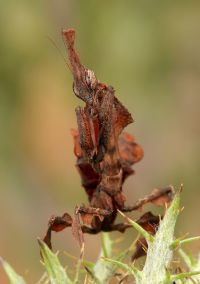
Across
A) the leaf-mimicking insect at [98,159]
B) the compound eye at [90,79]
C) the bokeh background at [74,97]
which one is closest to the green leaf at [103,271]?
the leaf-mimicking insect at [98,159]

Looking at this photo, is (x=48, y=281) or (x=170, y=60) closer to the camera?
(x=48, y=281)

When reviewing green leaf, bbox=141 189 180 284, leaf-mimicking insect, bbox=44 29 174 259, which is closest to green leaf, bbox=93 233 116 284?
leaf-mimicking insect, bbox=44 29 174 259

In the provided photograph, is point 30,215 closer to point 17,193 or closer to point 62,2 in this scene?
point 17,193

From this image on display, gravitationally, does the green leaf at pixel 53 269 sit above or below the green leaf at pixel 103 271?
above

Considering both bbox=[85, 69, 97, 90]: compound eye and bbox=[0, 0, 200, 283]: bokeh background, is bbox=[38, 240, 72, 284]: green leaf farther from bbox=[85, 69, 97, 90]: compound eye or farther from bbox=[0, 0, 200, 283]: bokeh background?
bbox=[0, 0, 200, 283]: bokeh background

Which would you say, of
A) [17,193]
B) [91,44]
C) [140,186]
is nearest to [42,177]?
[17,193]

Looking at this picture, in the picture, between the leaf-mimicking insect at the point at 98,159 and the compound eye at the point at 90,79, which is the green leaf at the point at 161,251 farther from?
the compound eye at the point at 90,79
